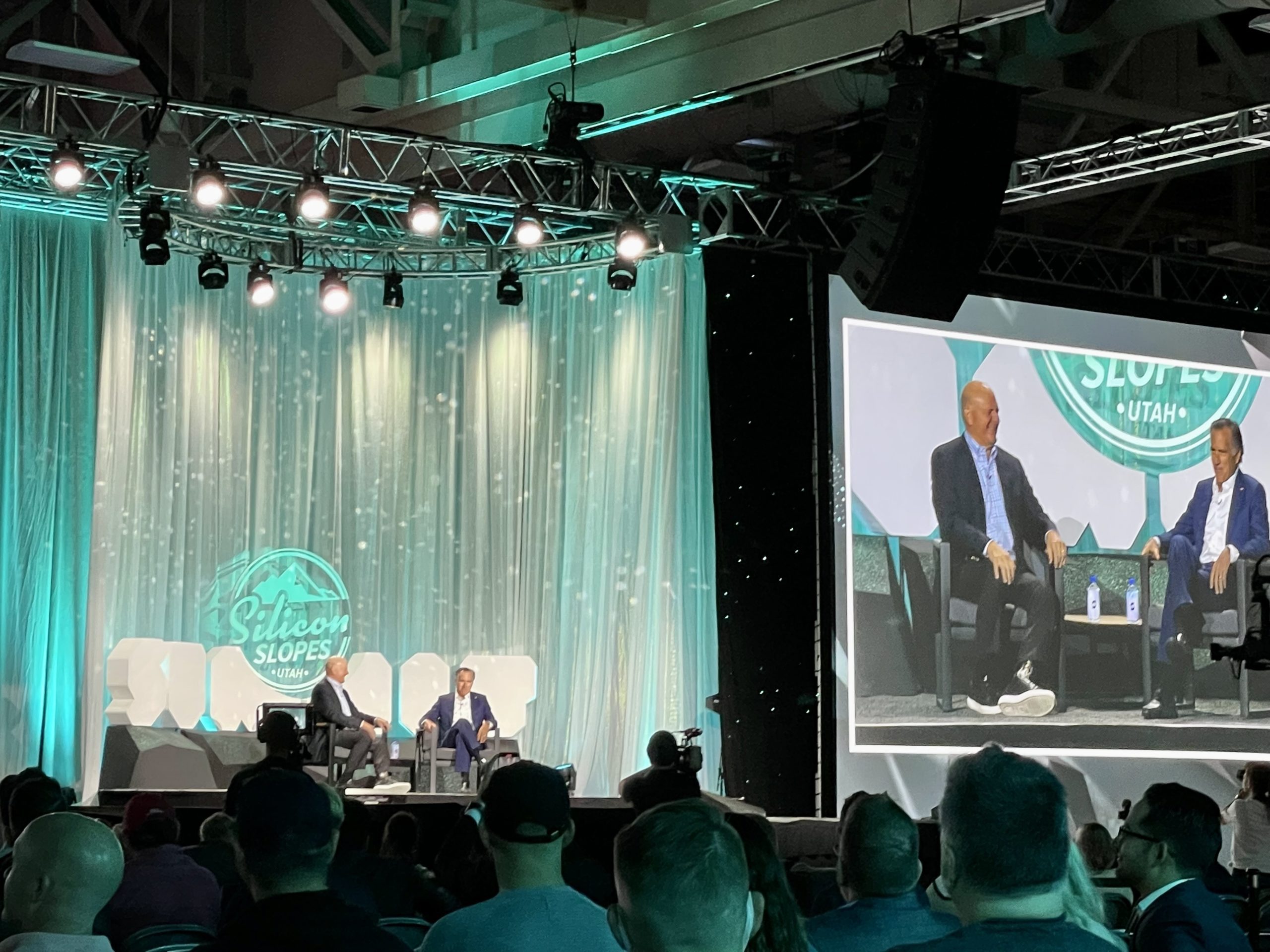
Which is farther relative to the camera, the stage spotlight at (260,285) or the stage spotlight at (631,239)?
the stage spotlight at (260,285)

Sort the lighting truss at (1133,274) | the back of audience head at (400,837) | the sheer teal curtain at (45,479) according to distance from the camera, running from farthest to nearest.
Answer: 1. the lighting truss at (1133,274)
2. the sheer teal curtain at (45,479)
3. the back of audience head at (400,837)

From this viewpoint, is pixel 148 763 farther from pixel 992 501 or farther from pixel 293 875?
pixel 293 875

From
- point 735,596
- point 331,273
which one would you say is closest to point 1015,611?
point 735,596

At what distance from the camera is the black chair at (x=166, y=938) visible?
3.28 metres

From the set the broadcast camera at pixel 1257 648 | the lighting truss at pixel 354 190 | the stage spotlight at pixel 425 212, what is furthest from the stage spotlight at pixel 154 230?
the broadcast camera at pixel 1257 648

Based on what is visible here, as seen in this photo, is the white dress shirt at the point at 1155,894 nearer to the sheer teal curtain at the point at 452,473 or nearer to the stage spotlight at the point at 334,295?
the sheer teal curtain at the point at 452,473

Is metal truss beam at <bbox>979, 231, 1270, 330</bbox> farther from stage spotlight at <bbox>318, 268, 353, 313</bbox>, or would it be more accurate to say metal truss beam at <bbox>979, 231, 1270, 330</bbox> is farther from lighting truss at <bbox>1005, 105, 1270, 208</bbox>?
stage spotlight at <bbox>318, 268, 353, 313</bbox>

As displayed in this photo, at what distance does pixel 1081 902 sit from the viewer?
6.20 feet

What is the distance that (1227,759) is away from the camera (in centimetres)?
1134

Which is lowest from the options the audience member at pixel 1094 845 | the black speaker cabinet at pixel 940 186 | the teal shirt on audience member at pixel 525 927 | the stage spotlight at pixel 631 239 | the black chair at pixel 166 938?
the audience member at pixel 1094 845

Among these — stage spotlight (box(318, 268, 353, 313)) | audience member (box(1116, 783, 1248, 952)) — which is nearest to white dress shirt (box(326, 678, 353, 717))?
stage spotlight (box(318, 268, 353, 313))

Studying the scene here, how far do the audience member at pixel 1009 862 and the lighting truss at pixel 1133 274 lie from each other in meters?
9.98

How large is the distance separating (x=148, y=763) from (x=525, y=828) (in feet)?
27.4

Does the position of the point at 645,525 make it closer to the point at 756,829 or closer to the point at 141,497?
the point at 141,497
